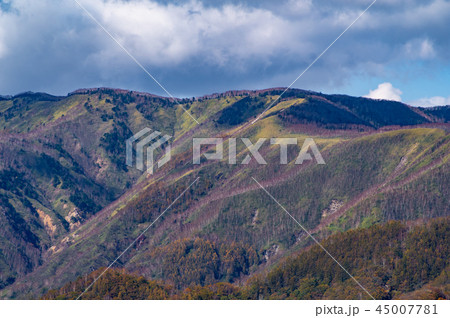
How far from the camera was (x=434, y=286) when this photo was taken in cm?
19425

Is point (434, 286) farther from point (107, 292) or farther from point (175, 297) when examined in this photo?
point (107, 292)

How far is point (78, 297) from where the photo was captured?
198m

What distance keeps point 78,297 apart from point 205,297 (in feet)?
125

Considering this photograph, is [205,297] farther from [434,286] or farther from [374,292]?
[434,286]

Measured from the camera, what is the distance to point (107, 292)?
Answer: 200 meters
